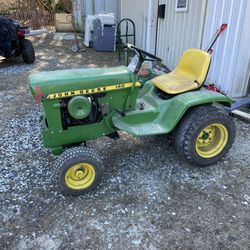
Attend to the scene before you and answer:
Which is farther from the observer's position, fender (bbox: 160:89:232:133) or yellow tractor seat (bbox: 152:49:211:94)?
yellow tractor seat (bbox: 152:49:211:94)

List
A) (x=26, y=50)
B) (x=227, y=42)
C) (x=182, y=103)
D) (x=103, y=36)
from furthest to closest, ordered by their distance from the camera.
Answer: (x=103, y=36) < (x=26, y=50) < (x=227, y=42) < (x=182, y=103)

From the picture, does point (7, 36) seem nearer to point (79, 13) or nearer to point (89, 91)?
point (89, 91)

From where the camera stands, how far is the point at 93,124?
2488 mm

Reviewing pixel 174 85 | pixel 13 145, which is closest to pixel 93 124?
pixel 174 85

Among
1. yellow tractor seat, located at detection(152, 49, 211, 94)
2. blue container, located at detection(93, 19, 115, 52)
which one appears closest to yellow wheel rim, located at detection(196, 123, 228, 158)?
yellow tractor seat, located at detection(152, 49, 211, 94)

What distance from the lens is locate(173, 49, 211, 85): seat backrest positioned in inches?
106

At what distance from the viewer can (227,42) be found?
404cm

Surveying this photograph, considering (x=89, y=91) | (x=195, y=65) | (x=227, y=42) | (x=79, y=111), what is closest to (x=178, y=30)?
(x=227, y=42)

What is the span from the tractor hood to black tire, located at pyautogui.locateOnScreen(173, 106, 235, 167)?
26.1 inches

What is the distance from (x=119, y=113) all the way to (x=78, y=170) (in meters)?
0.63

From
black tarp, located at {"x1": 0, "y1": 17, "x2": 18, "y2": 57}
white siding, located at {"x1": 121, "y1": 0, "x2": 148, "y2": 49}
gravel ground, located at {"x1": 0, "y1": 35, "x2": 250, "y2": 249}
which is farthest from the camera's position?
white siding, located at {"x1": 121, "y1": 0, "x2": 148, "y2": 49}

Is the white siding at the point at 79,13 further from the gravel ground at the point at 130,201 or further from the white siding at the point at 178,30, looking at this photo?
the gravel ground at the point at 130,201

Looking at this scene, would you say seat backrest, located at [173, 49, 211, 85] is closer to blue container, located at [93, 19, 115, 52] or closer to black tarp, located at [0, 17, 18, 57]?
black tarp, located at [0, 17, 18, 57]

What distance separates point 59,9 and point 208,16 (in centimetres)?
1071
